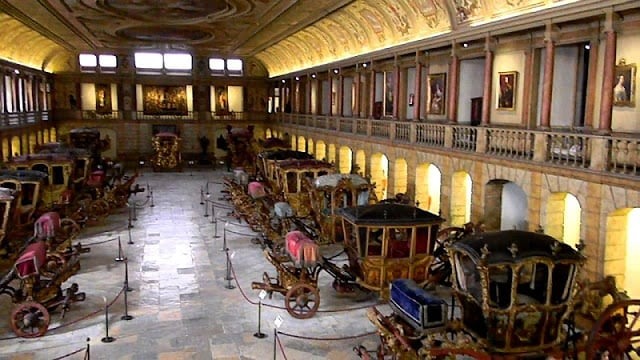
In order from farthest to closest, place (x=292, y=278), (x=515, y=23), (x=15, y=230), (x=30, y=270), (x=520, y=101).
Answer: (x=520, y=101)
(x=15, y=230)
(x=515, y=23)
(x=292, y=278)
(x=30, y=270)

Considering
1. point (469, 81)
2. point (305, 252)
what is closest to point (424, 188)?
point (469, 81)

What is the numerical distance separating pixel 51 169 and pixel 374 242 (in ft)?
45.2

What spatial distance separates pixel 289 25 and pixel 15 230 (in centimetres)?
1751

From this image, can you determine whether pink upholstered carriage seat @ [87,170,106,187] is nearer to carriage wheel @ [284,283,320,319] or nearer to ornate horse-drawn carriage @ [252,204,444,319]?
ornate horse-drawn carriage @ [252,204,444,319]

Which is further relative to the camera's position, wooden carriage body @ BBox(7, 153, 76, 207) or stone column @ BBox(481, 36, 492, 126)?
wooden carriage body @ BBox(7, 153, 76, 207)

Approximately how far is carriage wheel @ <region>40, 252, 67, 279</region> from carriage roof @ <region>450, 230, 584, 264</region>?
309 inches

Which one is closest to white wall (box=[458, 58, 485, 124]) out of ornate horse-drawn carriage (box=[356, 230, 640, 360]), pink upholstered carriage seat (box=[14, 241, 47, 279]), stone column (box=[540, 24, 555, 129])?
stone column (box=[540, 24, 555, 129])

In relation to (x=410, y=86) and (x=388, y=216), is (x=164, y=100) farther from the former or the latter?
(x=388, y=216)

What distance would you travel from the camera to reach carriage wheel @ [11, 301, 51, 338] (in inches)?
424

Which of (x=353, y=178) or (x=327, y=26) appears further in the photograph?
(x=327, y=26)

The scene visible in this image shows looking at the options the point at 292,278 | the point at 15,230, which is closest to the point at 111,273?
the point at 15,230

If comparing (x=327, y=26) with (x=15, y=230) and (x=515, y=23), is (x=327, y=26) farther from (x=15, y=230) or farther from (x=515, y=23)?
(x=15, y=230)

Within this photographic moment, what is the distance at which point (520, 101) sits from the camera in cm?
1761

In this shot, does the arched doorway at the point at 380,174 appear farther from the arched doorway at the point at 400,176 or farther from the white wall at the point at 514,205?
the white wall at the point at 514,205
